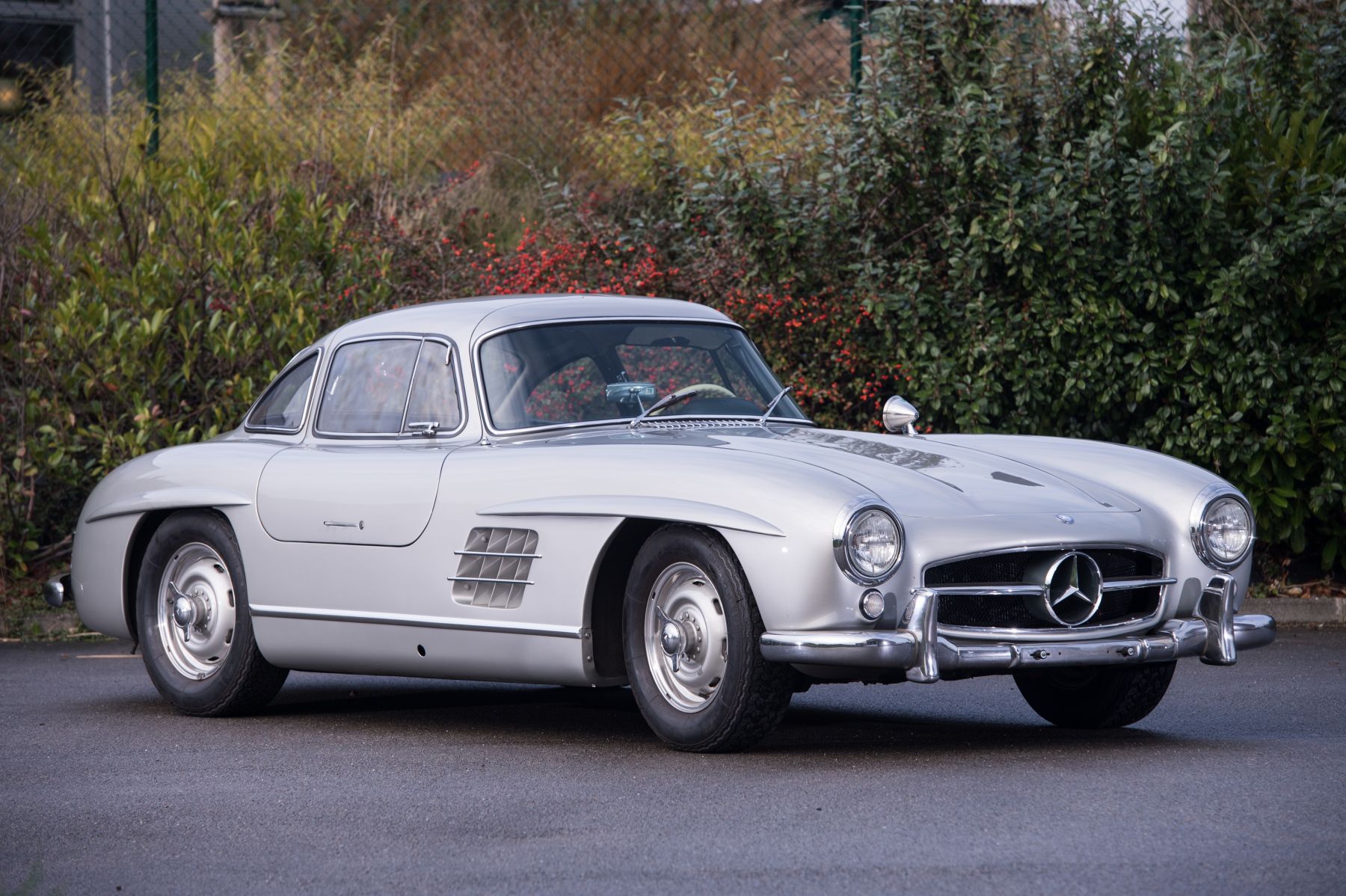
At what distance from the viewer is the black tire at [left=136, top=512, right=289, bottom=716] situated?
7262mm

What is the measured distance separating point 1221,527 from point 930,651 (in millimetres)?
1341

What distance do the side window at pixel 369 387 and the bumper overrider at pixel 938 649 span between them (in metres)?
2.27

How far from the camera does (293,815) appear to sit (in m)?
5.19

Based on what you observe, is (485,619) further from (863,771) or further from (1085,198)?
(1085,198)

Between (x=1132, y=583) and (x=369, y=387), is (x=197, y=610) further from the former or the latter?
(x=1132, y=583)

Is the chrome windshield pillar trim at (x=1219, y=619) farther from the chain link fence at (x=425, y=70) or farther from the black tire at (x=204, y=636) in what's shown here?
the chain link fence at (x=425, y=70)

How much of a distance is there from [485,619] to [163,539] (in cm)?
192

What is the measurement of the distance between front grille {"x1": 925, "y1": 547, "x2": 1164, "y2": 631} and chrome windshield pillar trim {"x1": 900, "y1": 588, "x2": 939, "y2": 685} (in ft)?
0.39

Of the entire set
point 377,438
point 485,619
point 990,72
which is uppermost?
point 990,72

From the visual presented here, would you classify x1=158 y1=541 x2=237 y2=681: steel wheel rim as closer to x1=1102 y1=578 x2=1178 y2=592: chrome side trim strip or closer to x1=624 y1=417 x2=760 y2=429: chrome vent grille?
x1=624 y1=417 x2=760 y2=429: chrome vent grille

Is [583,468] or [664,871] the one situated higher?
[583,468]

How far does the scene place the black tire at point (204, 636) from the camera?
7262 millimetres

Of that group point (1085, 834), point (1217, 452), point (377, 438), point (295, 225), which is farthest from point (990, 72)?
point (1085, 834)

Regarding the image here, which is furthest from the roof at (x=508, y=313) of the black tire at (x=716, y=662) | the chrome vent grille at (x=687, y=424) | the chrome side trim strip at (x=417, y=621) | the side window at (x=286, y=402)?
the black tire at (x=716, y=662)
